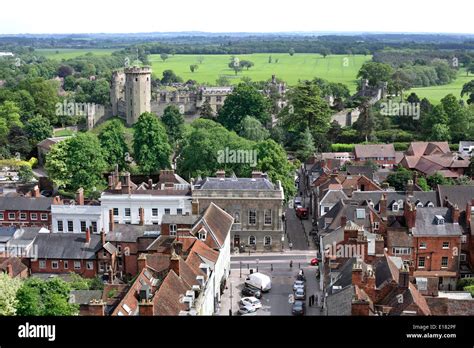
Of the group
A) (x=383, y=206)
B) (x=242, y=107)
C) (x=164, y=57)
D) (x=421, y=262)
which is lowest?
(x=421, y=262)

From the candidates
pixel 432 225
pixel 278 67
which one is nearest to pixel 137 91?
pixel 432 225

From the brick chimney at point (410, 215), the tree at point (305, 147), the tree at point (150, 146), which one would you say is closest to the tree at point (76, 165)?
the tree at point (150, 146)

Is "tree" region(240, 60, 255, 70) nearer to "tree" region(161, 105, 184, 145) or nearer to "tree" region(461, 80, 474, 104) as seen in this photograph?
"tree" region(461, 80, 474, 104)

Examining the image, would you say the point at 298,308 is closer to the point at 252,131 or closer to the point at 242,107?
the point at 252,131

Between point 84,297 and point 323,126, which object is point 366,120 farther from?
point 84,297

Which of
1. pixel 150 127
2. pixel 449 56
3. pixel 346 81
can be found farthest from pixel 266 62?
pixel 150 127

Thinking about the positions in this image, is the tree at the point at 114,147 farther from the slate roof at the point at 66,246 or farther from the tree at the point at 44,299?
the tree at the point at 44,299

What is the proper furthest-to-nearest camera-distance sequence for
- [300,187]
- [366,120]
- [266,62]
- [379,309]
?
[266,62] → [366,120] → [300,187] → [379,309]
